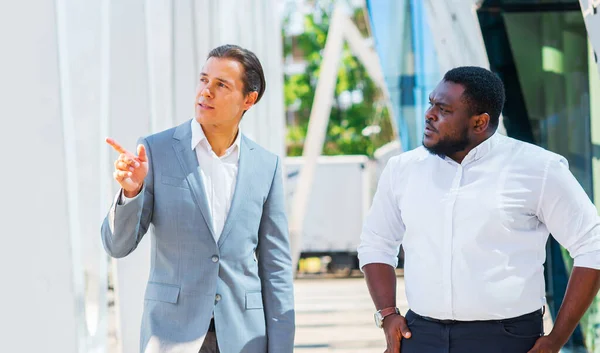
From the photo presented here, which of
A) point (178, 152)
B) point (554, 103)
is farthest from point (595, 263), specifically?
point (554, 103)

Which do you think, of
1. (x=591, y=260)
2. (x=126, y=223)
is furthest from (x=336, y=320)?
(x=126, y=223)

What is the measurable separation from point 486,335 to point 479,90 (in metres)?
0.85

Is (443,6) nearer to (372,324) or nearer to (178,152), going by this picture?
(372,324)

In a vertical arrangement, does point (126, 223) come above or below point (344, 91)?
below

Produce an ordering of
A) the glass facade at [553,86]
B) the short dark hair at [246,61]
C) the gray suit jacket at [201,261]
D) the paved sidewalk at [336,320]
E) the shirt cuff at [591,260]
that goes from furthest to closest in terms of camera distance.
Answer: the paved sidewalk at [336,320] < the glass facade at [553,86] < the short dark hair at [246,61] < the gray suit jacket at [201,261] < the shirt cuff at [591,260]

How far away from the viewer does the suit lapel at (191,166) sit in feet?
10.6

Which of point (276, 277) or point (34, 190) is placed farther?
point (276, 277)

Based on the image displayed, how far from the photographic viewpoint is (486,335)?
3.11 meters

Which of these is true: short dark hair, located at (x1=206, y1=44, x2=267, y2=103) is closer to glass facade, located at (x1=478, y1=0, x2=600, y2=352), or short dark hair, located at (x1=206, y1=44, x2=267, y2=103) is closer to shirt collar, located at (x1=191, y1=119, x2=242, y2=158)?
shirt collar, located at (x1=191, y1=119, x2=242, y2=158)

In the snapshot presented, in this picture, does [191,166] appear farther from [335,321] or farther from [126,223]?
[335,321]

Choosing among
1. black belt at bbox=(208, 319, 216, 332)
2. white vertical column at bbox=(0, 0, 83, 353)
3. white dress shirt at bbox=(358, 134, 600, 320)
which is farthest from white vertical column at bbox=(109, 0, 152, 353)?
white dress shirt at bbox=(358, 134, 600, 320)

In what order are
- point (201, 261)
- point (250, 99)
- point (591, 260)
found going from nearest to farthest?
1. point (591, 260)
2. point (201, 261)
3. point (250, 99)

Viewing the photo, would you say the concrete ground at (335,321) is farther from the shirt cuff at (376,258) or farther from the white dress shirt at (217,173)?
the white dress shirt at (217,173)

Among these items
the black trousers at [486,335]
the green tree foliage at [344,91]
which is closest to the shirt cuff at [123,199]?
the black trousers at [486,335]
